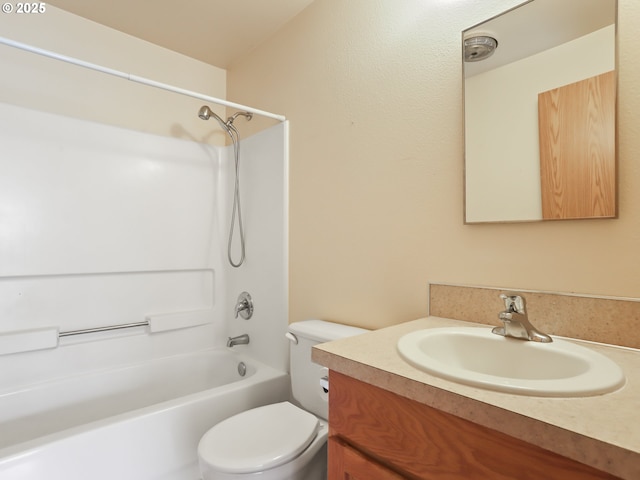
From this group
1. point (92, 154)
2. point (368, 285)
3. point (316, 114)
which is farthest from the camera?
point (92, 154)

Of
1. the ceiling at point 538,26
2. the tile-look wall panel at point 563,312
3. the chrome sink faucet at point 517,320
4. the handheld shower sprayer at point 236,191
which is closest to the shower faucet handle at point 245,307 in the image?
the handheld shower sprayer at point 236,191

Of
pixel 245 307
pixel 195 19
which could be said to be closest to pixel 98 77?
pixel 195 19

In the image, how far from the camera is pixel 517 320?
2.88 feet

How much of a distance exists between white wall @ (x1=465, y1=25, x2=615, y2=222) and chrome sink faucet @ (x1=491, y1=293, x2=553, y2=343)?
0.91 ft

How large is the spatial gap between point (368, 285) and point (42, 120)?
73.3 inches

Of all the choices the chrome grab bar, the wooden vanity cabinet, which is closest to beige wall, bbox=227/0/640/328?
the wooden vanity cabinet

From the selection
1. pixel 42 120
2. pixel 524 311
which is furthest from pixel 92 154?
pixel 524 311

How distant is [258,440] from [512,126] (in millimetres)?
1350

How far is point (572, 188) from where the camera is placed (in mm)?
923

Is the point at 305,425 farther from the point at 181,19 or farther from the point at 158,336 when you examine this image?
the point at 181,19

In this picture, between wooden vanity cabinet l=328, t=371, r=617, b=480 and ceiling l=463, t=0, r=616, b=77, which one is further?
ceiling l=463, t=0, r=616, b=77

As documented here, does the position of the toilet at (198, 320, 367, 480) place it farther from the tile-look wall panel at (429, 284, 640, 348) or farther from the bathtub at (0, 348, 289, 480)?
the tile-look wall panel at (429, 284, 640, 348)

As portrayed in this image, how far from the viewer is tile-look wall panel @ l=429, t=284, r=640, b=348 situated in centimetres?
83

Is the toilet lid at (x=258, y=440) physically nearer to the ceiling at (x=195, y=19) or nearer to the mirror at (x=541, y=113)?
the mirror at (x=541, y=113)
